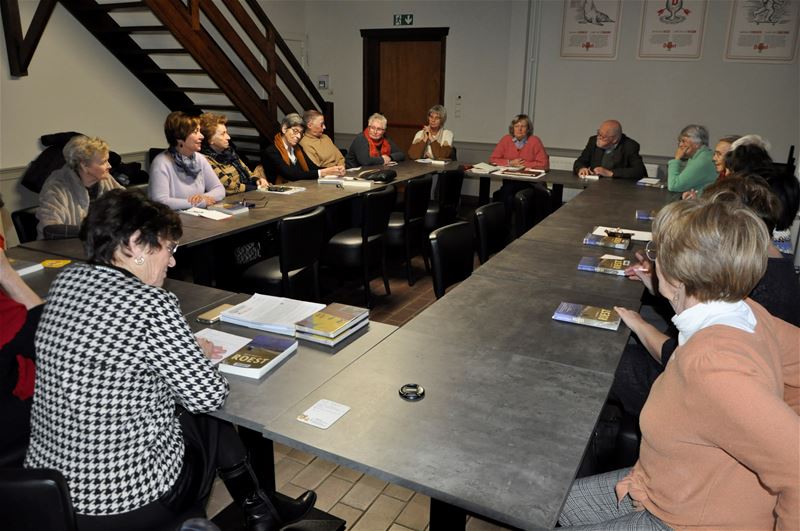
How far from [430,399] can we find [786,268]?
1.41 m

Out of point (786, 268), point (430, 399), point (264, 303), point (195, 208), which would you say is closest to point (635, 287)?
point (786, 268)

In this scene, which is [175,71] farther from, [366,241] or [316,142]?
[366,241]

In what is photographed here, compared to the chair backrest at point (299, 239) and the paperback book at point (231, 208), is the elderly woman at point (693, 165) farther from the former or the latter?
the paperback book at point (231, 208)

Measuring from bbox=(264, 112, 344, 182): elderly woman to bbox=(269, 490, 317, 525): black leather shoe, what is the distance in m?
3.43

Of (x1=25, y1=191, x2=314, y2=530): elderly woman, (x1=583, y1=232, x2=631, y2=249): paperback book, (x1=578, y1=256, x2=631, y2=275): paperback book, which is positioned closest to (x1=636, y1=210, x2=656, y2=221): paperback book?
(x1=583, y1=232, x2=631, y2=249): paperback book

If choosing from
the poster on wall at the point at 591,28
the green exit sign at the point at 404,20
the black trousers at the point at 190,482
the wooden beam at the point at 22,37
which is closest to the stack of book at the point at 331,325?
the black trousers at the point at 190,482

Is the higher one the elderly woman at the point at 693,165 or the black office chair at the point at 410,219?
the elderly woman at the point at 693,165

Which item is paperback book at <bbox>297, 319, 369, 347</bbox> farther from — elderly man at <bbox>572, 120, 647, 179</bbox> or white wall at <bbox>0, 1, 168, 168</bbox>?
white wall at <bbox>0, 1, 168, 168</bbox>

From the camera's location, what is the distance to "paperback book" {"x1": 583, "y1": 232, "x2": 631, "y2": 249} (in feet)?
10.7

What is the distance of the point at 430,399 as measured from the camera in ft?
5.51

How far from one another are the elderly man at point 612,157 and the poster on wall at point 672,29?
1.64 m

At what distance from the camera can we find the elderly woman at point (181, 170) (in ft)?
12.7

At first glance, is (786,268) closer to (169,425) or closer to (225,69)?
(169,425)

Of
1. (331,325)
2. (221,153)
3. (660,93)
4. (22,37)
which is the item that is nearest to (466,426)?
(331,325)
